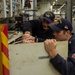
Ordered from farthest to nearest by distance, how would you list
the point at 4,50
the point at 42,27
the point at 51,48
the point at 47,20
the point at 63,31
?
the point at 42,27, the point at 47,20, the point at 63,31, the point at 51,48, the point at 4,50

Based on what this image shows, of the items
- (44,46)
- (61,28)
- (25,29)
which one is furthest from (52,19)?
(44,46)

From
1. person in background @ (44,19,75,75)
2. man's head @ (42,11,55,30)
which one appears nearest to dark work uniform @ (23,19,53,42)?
A: man's head @ (42,11,55,30)

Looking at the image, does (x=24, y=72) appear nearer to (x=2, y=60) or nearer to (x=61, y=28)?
(x=2, y=60)

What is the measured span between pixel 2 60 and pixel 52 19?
215 cm

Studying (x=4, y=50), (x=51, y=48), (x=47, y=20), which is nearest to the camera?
(x=4, y=50)

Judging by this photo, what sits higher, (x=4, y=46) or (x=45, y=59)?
(x=4, y=46)

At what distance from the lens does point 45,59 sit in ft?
6.38

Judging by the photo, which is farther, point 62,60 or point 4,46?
point 62,60

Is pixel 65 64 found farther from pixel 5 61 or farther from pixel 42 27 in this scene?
pixel 42 27

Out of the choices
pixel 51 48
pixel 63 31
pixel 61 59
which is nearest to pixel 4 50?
pixel 51 48

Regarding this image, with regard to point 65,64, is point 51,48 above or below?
above

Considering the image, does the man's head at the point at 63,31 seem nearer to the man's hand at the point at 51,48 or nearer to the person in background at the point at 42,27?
the man's hand at the point at 51,48

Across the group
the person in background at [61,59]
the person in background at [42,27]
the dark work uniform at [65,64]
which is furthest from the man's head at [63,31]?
the person in background at [42,27]

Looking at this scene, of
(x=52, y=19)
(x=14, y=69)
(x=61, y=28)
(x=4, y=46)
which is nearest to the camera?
(x=4, y=46)
